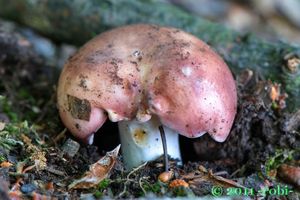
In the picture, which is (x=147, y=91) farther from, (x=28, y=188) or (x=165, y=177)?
(x=28, y=188)

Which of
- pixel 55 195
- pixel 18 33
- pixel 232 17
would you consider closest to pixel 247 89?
pixel 55 195

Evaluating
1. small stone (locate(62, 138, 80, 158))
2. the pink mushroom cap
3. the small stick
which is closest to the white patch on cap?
the pink mushroom cap

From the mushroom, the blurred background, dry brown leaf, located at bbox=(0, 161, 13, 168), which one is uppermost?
the blurred background

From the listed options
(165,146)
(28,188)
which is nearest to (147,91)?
(165,146)

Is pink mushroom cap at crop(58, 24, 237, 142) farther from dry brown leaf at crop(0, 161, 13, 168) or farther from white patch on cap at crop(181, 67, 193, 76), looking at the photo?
dry brown leaf at crop(0, 161, 13, 168)

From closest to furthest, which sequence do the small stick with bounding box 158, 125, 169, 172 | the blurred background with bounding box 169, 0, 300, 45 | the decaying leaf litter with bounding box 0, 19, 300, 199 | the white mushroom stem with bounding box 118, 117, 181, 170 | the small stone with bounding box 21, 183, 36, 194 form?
the small stone with bounding box 21, 183, 36, 194
the decaying leaf litter with bounding box 0, 19, 300, 199
the small stick with bounding box 158, 125, 169, 172
the white mushroom stem with bounding box 118, 117, 181, 170
the blurred background with bounding box 169, 0, 300, 45

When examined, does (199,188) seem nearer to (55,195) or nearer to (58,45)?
(55,195)
